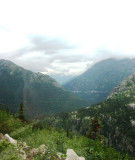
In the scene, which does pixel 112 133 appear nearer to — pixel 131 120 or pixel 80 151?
pixel 131 120

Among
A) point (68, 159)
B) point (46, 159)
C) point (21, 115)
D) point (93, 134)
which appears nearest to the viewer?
point (46, 159)

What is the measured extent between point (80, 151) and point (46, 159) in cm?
894

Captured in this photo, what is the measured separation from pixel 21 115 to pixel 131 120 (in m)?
167

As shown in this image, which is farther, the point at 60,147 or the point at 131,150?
the point at 131,150

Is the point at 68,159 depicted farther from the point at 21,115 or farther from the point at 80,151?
the point at 21,115

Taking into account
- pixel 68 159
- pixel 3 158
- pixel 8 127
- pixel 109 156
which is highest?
pixel 3 158

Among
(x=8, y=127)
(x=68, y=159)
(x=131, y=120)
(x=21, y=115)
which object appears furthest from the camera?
(x=131, y=120)

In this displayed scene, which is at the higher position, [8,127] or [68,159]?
[68,159]

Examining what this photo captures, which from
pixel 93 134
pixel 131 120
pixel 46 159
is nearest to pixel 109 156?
pixel 46 159

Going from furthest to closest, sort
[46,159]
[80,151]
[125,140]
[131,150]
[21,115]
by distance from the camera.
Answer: [125,140]
[131,150]
[21,115]
[80,151]
[46,159]

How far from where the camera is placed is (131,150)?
165625 millimetres

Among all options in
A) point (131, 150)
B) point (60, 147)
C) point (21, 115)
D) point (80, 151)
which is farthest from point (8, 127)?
point (131, 150)

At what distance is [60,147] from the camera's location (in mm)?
21797

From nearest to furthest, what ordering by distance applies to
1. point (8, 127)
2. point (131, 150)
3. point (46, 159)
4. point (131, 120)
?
1. point (46, 159)
2. point (8, 127)
3. point (131, 150)
4. point (131, 120)
